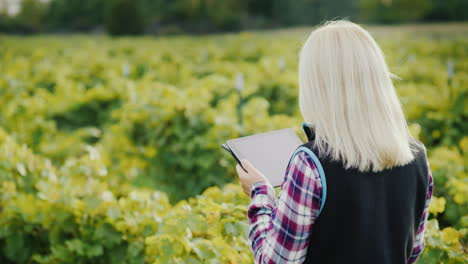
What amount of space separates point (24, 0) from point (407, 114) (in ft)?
248

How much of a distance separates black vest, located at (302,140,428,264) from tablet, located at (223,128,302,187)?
1.29 feet

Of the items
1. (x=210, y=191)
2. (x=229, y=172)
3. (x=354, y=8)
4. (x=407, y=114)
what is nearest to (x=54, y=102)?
(x=229, y=172)

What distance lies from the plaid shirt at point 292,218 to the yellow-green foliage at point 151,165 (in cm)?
69

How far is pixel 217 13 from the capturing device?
59.5 meters

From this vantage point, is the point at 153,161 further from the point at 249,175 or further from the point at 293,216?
the point at 293,216

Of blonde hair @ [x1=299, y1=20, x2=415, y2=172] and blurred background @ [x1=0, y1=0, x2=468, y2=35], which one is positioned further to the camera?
blurred background @ [x1=0, y1=0, x2=468, y2=35]

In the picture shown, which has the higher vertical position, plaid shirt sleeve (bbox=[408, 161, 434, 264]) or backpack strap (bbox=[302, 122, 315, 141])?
backpack strap (bbox=[302, 122, 315, 141])

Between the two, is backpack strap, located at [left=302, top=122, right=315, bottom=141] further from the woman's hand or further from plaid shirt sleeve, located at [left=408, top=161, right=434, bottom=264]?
plaid shirt sleeve, located at [left=408, top=161, right=434, bottom=264]

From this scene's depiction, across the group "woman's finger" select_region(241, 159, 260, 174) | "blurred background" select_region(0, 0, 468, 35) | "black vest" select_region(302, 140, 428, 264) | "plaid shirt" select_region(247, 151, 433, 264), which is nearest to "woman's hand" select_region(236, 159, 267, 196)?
"woman's finger" select_region(241, 159, 260, 174)

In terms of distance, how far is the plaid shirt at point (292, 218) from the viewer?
50.5 inches

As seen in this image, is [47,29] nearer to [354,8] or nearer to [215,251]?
[354,8]

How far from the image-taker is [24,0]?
2675 inches

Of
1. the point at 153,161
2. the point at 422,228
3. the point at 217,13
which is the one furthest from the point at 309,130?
the point at 217,13

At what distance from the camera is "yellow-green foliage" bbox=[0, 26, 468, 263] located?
228 cm
